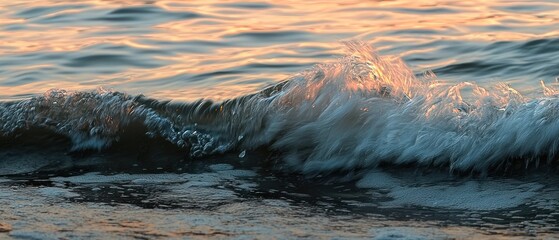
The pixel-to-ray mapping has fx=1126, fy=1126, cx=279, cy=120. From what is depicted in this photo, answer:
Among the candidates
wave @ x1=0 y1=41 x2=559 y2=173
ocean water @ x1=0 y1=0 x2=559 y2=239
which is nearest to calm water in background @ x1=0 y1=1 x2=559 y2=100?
ocean water @ x1=0 y1=0 x2=559 y2=239

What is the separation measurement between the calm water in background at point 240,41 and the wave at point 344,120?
0.63 m

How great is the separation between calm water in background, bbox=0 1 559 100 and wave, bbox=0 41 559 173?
2.07 feet

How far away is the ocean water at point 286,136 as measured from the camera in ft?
13.6

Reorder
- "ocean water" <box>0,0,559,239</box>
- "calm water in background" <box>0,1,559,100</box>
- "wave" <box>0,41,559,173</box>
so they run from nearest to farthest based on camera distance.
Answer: "ocean water" <box>0,0,559,239</box> < "wave" <box>0,41,559,173</box> < "calm water in background" <box>0,1,559,100</box>

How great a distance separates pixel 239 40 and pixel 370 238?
16.2 ft

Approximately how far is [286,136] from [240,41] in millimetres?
3145

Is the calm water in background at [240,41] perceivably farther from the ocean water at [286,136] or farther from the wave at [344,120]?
the wave at [344,120]

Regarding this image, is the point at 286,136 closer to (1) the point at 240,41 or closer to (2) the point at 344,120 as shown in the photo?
(2) the point at 344,120

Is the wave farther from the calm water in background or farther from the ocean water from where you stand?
the calm water in background

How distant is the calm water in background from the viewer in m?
7.28

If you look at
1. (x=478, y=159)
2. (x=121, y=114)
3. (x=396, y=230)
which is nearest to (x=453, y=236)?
(x=396, y=230)

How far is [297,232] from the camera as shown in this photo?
152 inches

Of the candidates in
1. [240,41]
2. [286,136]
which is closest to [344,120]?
[286,136]

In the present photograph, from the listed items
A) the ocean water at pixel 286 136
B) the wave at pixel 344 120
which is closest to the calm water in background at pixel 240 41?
the ocean water at pixel 286 136
